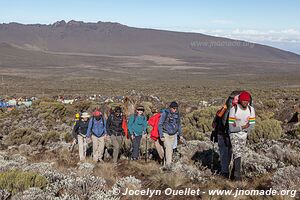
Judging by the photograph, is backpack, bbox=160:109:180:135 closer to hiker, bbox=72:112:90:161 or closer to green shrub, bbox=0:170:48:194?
hiker, bbox=72:112:90:161

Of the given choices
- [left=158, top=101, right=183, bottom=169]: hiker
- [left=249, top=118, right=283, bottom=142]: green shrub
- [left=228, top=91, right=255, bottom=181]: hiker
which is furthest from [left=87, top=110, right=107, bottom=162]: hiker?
[left=249, top=118, right=283, bottom=142]: green shrub

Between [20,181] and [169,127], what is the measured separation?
2973mm

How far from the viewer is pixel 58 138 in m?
13.5

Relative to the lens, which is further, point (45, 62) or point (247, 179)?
A: point (45, 62)

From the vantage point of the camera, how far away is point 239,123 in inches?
223

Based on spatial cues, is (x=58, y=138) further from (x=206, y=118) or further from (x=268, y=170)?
(x=268, y=170)

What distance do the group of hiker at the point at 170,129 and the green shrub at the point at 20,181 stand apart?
93.1 inches

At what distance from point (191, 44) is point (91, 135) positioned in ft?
638

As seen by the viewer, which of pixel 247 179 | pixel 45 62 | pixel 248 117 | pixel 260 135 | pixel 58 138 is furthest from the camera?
pixel 45 62

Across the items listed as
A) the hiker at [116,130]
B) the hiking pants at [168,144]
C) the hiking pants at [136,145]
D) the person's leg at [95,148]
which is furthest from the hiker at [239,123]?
the person's leg at [95,148]

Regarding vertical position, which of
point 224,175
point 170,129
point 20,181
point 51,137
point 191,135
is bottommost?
point 51,137

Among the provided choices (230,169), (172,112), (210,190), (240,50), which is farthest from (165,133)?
(240,50)

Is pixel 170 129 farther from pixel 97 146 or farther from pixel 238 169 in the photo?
pixel 97 146

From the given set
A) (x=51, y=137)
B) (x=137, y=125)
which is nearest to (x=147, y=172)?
(x=137, y=125)
